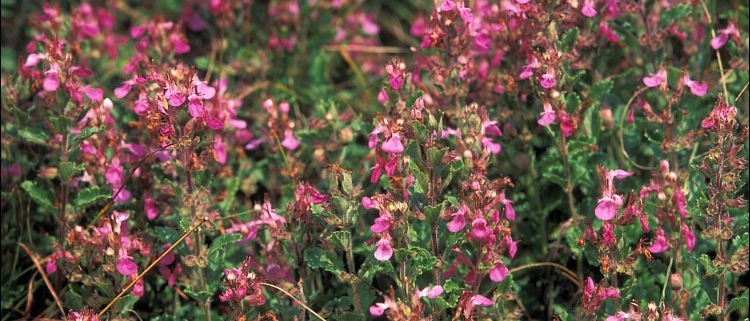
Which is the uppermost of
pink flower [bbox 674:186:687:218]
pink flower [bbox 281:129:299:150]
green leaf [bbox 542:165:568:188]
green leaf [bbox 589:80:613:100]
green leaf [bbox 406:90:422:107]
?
green leaf [bbox 406:90:422:107]

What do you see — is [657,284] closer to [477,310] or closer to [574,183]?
[574,183]

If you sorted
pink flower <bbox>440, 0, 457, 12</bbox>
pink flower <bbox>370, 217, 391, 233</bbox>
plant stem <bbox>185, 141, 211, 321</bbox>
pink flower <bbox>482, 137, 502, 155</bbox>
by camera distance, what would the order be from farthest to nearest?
pink flower <bbox>440, 0, 457, 12</bbox> → pink flower <bbox>482, 137, 502, 155</bbox> → plant stem <bbox>185, 141, 211, 321</bbox> → pink flower <bbox>370, 217, 391, 233</bbox>

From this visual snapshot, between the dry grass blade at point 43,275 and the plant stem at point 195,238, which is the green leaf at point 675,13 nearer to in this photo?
the plant stem at point 195,238

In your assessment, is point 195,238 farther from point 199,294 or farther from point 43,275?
point 43,275

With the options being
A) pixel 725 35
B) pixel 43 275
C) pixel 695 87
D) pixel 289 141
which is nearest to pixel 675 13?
pixel 725 35

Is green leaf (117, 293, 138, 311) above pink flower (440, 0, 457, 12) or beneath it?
beneath

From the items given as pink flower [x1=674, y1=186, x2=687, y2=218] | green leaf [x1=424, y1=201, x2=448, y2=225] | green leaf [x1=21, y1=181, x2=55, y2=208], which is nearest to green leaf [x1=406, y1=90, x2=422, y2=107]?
green leaf [x1=424, y1=201, x2=448, y2=225]

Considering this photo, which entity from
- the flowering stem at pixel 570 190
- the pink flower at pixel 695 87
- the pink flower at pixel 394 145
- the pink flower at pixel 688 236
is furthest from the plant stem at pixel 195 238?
the pink flower at pixel 695 87

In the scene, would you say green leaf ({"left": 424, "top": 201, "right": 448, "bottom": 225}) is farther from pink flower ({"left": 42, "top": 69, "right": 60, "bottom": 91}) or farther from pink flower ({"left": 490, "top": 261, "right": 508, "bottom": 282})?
pink flower ({"left": 42, "top": 69, "right": 60, "bottom": 91})
